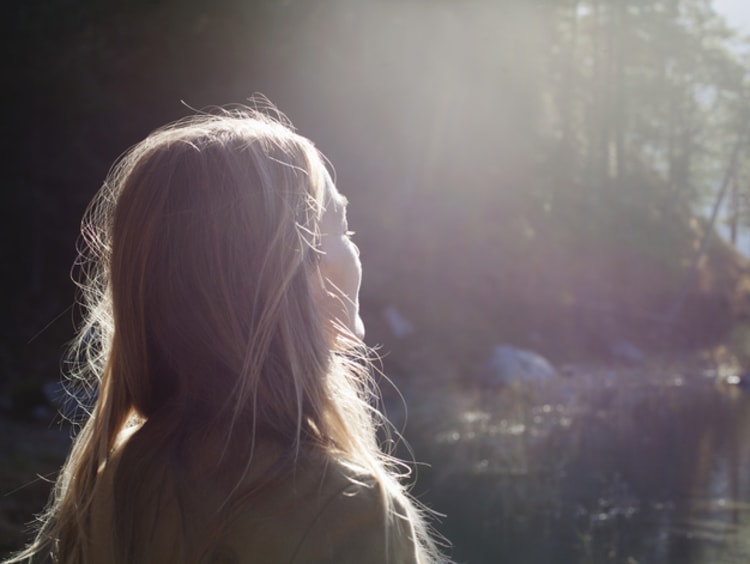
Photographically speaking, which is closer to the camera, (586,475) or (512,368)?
(586,475)

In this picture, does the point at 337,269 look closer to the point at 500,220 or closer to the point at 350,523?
the point at 350,523

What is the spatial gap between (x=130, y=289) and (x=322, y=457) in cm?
37

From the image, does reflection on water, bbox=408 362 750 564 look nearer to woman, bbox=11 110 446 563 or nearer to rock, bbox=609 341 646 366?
woman, bbox=11 110 446 563

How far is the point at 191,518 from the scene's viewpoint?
1050mm

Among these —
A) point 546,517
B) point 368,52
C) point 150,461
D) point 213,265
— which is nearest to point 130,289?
point 213,265

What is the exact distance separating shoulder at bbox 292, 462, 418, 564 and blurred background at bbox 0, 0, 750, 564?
3.73m

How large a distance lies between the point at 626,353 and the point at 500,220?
354 centimetres

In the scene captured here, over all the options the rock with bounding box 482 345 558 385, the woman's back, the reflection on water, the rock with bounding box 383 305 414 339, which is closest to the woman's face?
the woman's back

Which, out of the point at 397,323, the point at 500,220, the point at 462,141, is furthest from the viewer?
the point at 500,220

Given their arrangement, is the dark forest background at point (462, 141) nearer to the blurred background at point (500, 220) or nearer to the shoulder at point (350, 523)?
the blurred background at point (500, 220)

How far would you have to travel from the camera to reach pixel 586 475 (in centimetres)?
618

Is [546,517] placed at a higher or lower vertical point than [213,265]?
lower

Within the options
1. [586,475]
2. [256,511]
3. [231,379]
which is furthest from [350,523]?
[586,475]

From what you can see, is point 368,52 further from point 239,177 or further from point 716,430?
point 239,177
